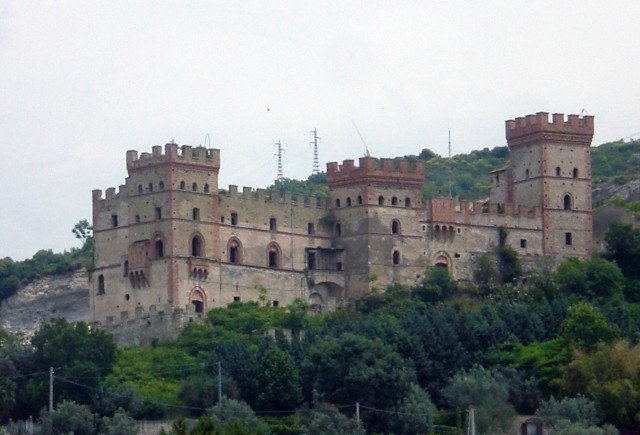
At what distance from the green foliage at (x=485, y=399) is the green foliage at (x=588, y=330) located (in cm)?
474

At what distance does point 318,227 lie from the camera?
10100 cm

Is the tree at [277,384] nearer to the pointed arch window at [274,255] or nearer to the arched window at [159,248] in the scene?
the arched window at [159,248]

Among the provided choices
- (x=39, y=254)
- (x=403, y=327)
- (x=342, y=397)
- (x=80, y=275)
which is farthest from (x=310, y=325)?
(x=39, y=254)

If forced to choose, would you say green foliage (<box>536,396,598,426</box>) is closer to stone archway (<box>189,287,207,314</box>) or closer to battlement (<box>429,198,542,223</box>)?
stone archway (<box>189,287,207,314</box>)

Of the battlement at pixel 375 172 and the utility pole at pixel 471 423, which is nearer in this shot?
the utility pole at pixel 471 423

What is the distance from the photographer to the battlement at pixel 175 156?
9588 centimetres

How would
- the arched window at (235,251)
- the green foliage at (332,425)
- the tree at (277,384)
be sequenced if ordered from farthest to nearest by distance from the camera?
the arched window at (235,251) → the tree at (277,384) → the green foliage at (332,425)

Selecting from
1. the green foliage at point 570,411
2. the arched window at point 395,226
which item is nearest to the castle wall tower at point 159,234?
the arched window at point 395,226

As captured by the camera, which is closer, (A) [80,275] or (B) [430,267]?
(B) [430,267]

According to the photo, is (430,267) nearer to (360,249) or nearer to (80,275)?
(360,249)

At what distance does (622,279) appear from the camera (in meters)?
99.2

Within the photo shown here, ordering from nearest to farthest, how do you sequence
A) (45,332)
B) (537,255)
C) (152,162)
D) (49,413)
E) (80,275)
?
1. (49,413)
2. (45,332)
3. (152,162)
4. (537,255)
5. (80,275)

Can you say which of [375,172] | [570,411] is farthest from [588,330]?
[375,172]

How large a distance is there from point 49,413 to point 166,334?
42.5 feet
